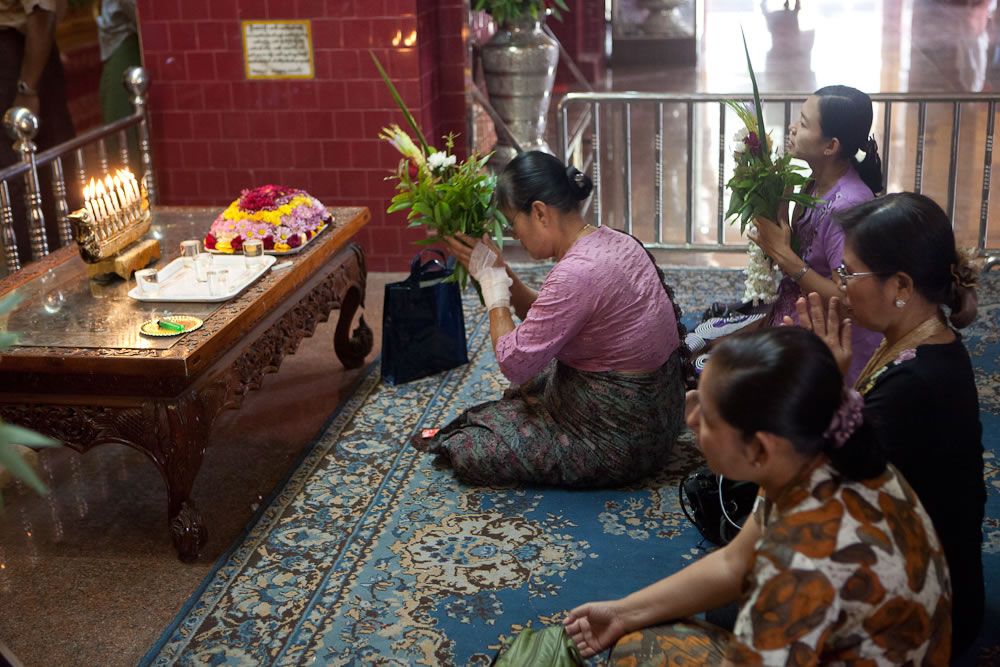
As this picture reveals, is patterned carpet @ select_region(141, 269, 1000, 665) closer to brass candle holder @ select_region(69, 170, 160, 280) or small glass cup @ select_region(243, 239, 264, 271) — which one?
small glass cup @ select_region(243, 239, 264, 271)

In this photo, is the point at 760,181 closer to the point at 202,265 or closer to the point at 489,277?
the point at 489,277

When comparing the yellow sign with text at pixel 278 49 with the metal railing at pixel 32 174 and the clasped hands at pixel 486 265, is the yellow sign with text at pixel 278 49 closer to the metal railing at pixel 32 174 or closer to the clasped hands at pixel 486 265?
the metal railing at pixel 32 174

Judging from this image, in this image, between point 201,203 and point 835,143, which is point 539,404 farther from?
point 201,203

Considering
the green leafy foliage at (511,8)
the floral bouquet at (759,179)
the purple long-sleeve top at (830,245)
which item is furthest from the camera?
the green leafy foliage at (511,8)

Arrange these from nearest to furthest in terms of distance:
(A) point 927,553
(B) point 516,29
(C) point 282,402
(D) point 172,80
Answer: (A) point 927,553 < (C) point 282,402 < (D) point 172,80 < (B) point 516,29

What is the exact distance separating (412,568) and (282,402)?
1505mm

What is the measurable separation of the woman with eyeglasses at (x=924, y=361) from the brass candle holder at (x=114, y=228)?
2.47 m

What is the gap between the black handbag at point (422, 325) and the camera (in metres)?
4.47

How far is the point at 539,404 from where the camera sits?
3.81 meters

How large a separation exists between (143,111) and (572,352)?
346 cm

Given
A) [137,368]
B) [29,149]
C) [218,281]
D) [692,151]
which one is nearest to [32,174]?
[29,149]

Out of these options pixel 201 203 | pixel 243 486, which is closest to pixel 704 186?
pixel 201 203

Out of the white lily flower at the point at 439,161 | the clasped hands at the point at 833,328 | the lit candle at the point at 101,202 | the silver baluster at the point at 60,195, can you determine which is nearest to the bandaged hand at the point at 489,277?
the white lily flower at the point at 439,161

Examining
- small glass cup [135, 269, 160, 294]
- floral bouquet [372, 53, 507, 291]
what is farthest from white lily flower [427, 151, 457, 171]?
small glass cup [135, 269, 160, 294]
